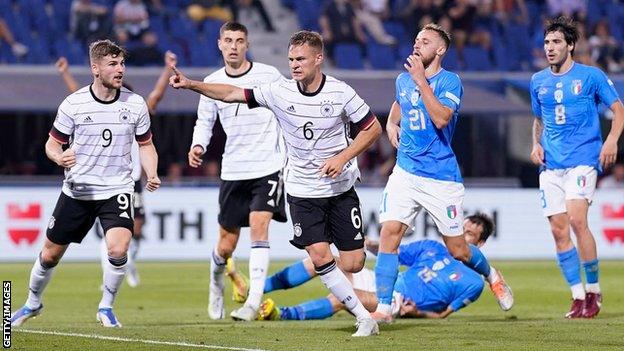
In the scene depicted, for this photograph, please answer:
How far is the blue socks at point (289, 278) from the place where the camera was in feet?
41.8

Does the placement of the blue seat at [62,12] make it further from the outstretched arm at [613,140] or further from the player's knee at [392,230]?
the player's knee at [392,230]

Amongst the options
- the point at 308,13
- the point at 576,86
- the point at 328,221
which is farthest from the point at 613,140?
the point at 308,13

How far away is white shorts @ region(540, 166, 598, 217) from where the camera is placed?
12719mm

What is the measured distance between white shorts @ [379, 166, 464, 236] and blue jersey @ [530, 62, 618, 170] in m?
1.63

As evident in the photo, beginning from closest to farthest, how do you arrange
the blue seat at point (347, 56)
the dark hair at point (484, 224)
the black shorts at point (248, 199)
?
the black shorts at point (248, 199) < the dark hair at point (484, 224) < the blue seat at point (347, 56)

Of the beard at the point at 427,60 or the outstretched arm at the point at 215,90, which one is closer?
the outstretched arm at the point at 215,90

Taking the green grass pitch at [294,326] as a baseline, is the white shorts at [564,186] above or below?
above

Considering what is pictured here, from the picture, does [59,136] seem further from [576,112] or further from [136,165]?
[136,165]

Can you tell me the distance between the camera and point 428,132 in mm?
11516

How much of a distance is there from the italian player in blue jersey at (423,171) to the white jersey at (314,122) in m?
0.77

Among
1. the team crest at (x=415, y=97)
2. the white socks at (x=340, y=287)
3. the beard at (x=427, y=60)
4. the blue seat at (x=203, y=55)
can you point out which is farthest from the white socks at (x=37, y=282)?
the blue seat at (x=203, y=55)

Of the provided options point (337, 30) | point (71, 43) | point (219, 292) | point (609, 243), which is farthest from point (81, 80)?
point (219, 292)

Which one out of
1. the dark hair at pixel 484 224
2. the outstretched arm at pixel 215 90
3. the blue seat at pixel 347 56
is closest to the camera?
the outstretched arm at pixel 215 90

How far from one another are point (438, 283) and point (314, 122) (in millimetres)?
2530
